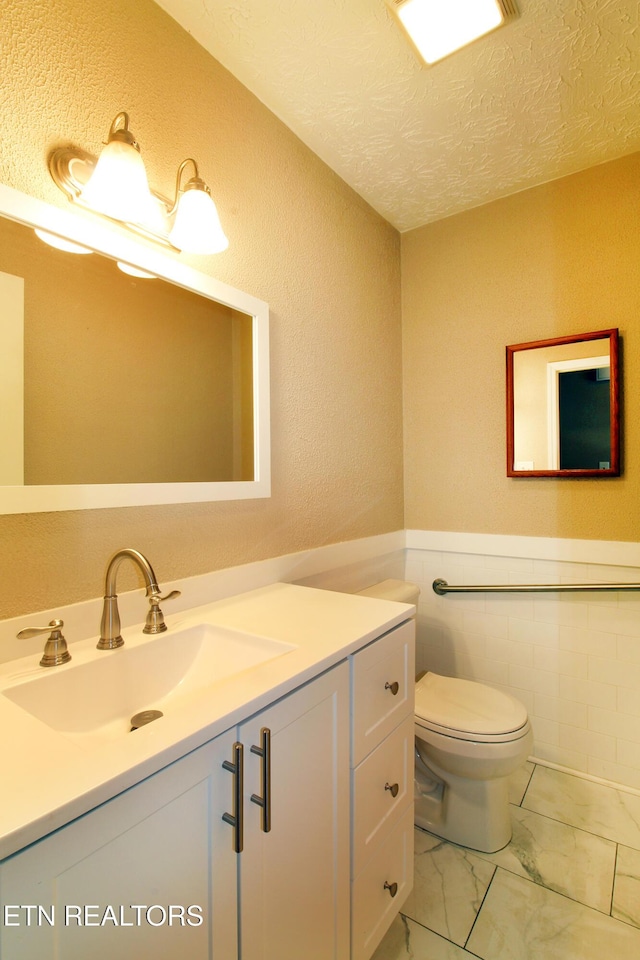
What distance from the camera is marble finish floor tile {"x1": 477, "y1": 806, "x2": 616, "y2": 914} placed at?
1303 mm

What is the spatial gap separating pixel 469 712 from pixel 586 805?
0.66m

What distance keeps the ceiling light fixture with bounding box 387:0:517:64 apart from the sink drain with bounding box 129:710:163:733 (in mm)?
1770

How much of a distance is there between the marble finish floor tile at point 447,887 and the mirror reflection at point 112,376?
4.35 feet

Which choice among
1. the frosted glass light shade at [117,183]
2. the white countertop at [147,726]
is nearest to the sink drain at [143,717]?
the white countertop at [147,726]

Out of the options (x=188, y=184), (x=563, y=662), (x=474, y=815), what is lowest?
(x=474, y=815)

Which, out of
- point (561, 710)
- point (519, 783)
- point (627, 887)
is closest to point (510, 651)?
point (561, 710)

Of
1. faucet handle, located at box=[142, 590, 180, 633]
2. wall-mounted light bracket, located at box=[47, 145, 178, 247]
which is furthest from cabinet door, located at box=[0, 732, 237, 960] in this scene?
wall-mounted light bracket, located at box=[47, 145, 178, 247]

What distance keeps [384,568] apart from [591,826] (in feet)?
3.75

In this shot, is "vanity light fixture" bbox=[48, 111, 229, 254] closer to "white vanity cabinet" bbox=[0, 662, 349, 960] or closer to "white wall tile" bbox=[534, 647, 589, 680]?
"white vanity cabinet" bbox=[0, 662, 349, 960]

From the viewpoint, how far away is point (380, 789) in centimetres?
105

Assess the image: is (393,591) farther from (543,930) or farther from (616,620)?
(543,930)

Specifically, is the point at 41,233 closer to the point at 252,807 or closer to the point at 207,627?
the point at 207,627

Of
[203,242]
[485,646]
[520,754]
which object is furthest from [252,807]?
[485,646]

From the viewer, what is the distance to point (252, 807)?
2.29 ft
